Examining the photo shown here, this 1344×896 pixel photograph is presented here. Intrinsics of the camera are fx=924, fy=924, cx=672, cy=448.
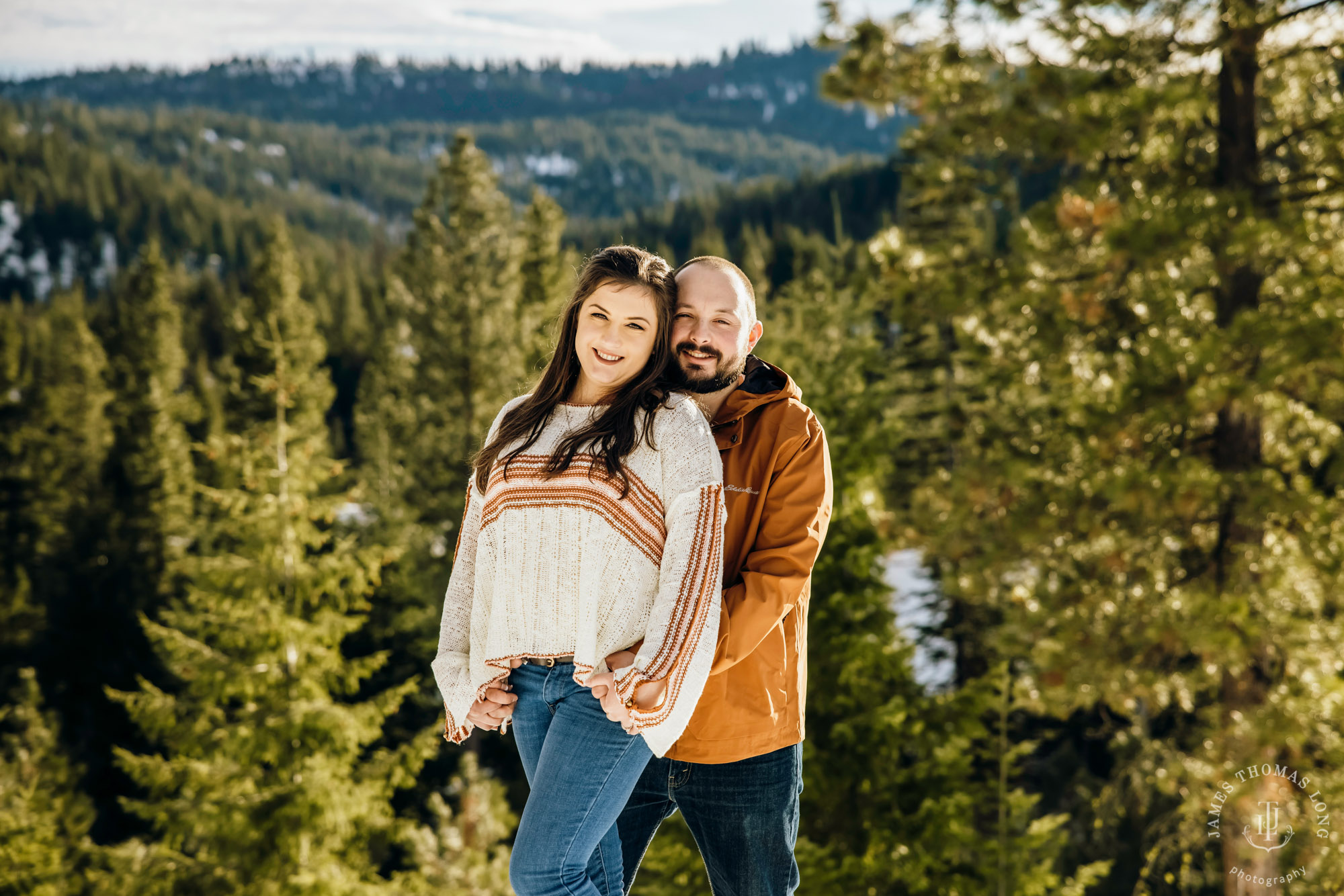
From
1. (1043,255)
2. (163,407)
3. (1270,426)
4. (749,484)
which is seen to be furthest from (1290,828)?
(163,407)

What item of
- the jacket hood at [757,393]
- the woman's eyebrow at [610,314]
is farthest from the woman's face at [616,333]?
the jacket hood at [757,393]

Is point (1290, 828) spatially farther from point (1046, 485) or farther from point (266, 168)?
point (266, 168)

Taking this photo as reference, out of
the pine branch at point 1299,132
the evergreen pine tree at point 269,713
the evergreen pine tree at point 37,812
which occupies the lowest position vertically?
the evergreen pine tree at point 37,812

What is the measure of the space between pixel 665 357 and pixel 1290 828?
597 centimetres

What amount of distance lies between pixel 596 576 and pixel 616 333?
62 centimetres

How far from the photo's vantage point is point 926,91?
742 centimetres

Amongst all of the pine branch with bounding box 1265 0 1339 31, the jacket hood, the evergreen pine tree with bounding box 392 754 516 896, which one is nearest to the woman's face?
the jacket hood

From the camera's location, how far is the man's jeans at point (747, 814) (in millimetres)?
2459

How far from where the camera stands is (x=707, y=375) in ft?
8.23

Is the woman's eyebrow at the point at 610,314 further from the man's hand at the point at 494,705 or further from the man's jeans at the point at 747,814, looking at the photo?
the man's jeans at the point at 747,814

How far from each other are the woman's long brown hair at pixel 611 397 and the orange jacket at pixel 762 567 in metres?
0.24

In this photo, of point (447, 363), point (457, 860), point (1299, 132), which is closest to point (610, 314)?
point (1299, 132)

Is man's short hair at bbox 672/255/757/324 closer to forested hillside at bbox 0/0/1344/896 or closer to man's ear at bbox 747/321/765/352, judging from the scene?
man's ear at bbox 747/321/765/352

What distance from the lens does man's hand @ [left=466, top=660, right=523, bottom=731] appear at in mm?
2418
